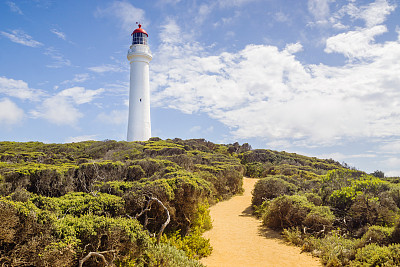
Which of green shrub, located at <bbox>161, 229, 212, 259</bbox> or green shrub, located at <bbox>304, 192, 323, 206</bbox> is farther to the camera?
green shrub, located at <bbox>304, 192, 323, 206</bbox>

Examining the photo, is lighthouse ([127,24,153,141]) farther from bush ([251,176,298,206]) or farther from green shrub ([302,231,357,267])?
green shrub ([302,231,357,267])

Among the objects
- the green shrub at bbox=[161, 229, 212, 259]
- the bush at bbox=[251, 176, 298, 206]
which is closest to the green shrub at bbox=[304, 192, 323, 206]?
the bush at bbox=[251, 176, 298, 206]

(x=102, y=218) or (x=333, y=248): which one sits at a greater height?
(x=102, y=218)

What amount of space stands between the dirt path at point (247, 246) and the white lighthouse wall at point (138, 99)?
66.1ft

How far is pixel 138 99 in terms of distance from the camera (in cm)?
3164

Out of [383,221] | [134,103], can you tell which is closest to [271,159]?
[134,103]

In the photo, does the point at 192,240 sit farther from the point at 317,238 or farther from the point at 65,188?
the point at 65,188

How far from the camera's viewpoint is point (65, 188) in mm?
10539

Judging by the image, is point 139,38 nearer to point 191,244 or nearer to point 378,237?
point 191,244

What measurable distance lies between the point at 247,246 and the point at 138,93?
25653 millimetres

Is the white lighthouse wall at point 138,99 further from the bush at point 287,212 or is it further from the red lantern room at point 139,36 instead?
the bush at point 287,212

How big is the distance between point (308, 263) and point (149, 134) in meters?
27.3

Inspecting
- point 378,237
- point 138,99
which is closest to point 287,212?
point 378,237

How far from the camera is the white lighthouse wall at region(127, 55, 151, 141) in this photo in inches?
1246
